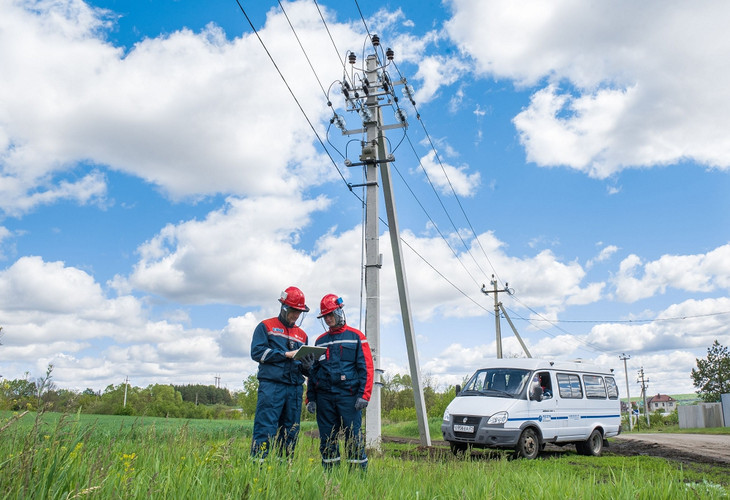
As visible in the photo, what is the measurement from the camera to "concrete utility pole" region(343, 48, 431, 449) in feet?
39.6

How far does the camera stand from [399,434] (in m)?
23.1

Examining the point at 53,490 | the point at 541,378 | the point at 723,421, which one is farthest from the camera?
the point at 723,421

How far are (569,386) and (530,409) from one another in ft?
6.99

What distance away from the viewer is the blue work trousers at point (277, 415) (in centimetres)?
604

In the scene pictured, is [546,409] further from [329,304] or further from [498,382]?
[329,304]

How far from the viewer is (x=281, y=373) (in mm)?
6281

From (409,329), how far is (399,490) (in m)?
9.55

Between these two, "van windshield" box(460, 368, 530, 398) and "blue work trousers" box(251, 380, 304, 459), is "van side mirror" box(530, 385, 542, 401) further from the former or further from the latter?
"blue work trousers" box(251, 380, 304, 459)

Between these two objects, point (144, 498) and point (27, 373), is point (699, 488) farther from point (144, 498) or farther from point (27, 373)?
point (27, 373)

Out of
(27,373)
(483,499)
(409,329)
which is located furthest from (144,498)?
(409,329)

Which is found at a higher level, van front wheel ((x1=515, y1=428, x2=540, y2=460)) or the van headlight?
the van headlight

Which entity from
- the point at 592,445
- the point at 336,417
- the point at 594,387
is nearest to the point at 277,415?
the point at 336,417

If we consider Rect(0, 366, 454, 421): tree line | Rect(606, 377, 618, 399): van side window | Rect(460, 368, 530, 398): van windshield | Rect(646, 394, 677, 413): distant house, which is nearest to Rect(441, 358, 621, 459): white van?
Rect(460, 368, 530, 398): van windshield

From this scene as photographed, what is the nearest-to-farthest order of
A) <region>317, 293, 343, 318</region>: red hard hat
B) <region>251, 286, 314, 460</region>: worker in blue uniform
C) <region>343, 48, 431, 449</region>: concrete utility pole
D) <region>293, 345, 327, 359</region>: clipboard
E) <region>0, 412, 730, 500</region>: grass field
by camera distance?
<region>0, 412, 730, 500</region>: grass field < <region>293, 345, 327, 359</region>: clipboard < <region>251, 286, 314, 460</region>: worker in blue uniform < <region>317, 293, 343, 318</region>: red hard hat < <region>343, 48, 431, 449</region>: concrete utility pole
